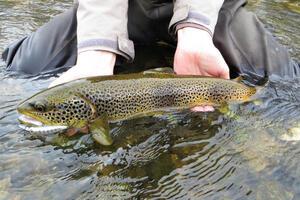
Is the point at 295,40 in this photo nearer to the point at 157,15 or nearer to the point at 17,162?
the point at 157,15

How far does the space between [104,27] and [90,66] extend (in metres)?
0.32

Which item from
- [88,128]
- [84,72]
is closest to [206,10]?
[84,72]

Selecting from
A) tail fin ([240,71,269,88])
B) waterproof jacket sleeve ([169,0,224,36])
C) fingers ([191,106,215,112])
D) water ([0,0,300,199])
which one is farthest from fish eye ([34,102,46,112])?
tail fin ([240,71,269,88])

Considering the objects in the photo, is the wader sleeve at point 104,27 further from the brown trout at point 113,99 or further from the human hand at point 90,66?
the brown trout at point 113,99

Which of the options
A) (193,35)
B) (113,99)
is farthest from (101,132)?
(193,35)

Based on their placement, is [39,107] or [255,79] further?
[255,79]

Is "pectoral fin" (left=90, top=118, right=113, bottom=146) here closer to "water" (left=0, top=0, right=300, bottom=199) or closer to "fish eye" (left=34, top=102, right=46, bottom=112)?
"water" (left=0, top=0, right=300, bottom=199)

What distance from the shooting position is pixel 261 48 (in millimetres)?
3549

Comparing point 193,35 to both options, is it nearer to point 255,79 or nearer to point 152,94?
point 152,94

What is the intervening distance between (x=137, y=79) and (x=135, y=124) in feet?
0.86

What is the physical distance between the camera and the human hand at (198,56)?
2.84 meters

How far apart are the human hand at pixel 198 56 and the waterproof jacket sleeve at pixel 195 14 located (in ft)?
0.15

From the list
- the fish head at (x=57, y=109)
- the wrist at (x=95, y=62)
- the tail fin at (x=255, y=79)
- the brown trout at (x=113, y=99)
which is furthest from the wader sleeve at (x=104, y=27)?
the tail fin at (x=255, y=79)

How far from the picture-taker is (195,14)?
118 inches
